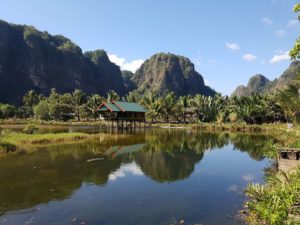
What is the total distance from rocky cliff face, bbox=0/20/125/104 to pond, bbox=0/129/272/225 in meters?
128

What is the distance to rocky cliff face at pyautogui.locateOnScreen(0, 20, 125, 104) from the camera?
14312 centimetres

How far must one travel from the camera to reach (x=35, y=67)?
157875 millimetres

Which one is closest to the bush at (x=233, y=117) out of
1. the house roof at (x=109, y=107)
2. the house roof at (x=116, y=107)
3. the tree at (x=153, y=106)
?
the tree at (x=153, y=106)

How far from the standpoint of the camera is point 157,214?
10680 millimetres

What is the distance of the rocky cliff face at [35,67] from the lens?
470 ft

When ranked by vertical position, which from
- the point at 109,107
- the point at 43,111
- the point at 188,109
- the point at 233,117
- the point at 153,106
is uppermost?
A: the point at 153,106

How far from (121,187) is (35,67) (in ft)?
523

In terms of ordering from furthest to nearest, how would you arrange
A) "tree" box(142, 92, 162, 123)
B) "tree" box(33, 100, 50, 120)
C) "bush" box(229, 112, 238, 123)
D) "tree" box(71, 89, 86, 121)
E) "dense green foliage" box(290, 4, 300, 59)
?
"tree" box(71, 89, 86, 121), "tree" box(33, 100, 50, 120), "tree" box(142, 92, 162, 123), "bush" box(229, 112, 238, 123), "dense green foliage" box(290, 4, 300, 59)

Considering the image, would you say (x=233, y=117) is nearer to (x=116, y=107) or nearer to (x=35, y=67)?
(x=116, y=107)

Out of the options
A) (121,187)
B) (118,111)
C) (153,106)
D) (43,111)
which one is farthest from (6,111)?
(121,187)

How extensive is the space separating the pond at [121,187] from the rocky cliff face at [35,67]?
12750 centimetres

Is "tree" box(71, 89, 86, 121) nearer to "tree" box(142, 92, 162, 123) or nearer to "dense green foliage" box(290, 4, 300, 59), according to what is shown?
"tree" box(142, 92, 162, 123)

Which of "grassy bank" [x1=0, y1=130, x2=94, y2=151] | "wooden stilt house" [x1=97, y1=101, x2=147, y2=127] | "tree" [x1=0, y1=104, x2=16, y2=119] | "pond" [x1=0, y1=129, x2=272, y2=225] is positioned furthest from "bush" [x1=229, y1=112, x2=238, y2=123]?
"tree" [x1=0, y1=104, x2=16, y2=119]

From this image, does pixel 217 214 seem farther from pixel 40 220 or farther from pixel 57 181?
pixel 57 181
